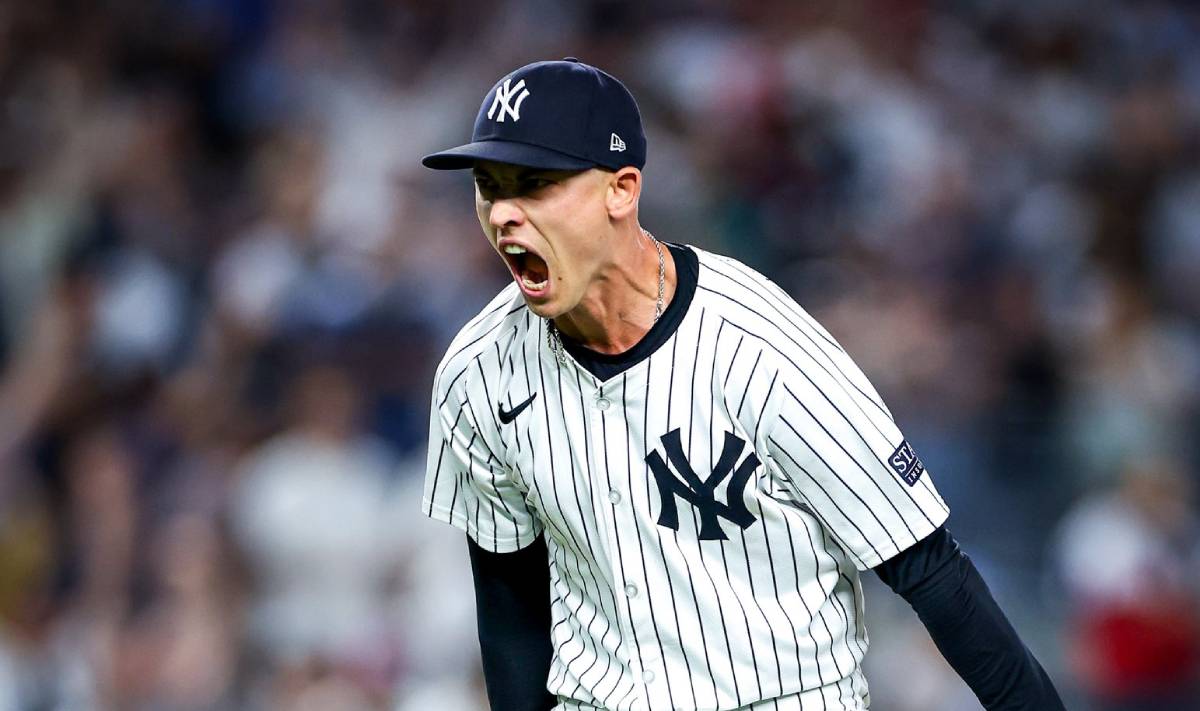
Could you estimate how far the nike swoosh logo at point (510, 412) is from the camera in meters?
2.41

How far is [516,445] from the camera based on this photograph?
7.93 ft

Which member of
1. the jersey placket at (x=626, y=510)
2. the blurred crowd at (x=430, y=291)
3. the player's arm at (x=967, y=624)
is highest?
the blurred crowd at (x=430, y=291)

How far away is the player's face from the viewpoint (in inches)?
85.8

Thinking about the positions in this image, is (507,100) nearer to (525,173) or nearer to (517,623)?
(525,173)

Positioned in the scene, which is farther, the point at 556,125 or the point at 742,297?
the point at 742,297

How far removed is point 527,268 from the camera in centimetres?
226

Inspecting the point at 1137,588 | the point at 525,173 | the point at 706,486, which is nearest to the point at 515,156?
the point at 525,173

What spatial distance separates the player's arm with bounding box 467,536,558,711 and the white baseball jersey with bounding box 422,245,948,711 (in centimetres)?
14

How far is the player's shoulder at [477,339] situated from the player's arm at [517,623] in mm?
302

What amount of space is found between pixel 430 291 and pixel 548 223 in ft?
11.4

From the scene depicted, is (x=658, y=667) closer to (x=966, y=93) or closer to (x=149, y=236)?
(x=149, y=236)

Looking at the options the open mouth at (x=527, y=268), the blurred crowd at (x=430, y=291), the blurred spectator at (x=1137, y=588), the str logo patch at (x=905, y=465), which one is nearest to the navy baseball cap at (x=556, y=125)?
the open mouth at (x=527, y=268)

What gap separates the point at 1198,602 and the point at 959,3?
3.49 m

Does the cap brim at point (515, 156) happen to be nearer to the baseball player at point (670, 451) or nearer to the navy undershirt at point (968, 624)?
the baseball player at point (670, 451)
